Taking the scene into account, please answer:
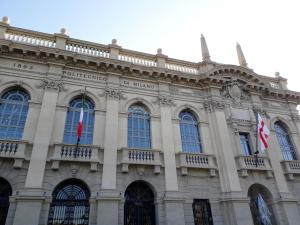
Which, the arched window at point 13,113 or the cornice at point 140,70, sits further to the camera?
the cornice at point 140,70

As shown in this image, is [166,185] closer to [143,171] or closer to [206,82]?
[143,171]

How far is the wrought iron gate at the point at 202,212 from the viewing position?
1160 cm

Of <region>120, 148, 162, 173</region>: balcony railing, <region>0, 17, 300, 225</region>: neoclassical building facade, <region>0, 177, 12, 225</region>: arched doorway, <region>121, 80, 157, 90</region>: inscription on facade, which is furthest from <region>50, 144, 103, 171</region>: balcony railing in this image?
<region>121, 80, 157, 90</region>: inscription on facade

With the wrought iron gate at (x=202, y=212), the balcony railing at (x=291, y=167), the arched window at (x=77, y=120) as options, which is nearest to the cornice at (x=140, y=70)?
the arched window at (x=77, y=120)

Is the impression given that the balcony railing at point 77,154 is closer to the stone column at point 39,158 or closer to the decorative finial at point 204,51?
the stone column at point 39,158

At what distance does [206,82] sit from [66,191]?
10.4 m

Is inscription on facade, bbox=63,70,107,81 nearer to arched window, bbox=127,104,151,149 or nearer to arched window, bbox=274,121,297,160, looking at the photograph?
arched window, bbox=127,104,151,149

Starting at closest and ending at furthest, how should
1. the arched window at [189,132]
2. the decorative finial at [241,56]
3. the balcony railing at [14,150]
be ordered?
the balcony railing at [14,150] → the arched window at [189,132] → the decorative finial at [241,56]

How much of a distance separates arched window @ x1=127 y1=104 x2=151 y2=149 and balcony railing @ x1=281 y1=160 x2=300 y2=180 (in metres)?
8.69

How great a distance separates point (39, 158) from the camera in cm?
1025

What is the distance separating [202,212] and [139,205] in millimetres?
3262

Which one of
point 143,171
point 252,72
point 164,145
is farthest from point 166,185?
point 252,72

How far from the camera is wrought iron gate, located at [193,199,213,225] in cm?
1160

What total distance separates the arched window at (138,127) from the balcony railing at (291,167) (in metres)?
8.69
